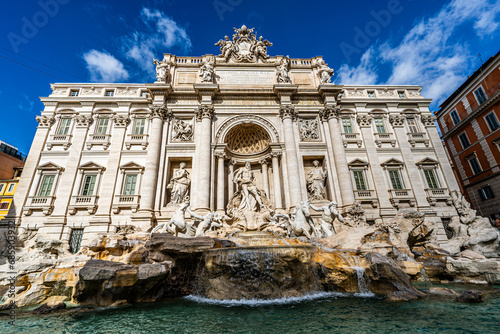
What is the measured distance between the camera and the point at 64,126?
61.2 ft

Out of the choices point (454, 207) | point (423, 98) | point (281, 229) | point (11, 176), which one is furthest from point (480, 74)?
point (11, 176)

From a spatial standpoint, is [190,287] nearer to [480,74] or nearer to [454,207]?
[454,207]

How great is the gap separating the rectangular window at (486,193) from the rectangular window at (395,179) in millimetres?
9449

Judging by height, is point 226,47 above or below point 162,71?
above

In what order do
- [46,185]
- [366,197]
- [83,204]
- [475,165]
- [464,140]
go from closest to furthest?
[83,204], [46,185], [366,197], [475,165], [464,140]

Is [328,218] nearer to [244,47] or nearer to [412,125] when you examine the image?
[412,125]

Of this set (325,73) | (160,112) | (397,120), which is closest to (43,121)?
(160,112)

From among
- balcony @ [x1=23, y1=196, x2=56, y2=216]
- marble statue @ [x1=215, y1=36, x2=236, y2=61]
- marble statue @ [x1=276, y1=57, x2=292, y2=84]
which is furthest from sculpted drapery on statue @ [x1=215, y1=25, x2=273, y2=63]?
balcony @ [x1=23, y1=196, x2=56, y2=216]

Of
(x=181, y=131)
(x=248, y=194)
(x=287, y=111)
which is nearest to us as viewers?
(x=248, y=194)

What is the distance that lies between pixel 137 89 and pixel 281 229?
1738cm

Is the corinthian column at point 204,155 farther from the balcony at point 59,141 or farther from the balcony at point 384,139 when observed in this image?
the balcony at point 384,139

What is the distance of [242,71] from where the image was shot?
20938 millimetres

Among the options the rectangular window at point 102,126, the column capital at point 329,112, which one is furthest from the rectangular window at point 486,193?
the rectangular window at point 102,126

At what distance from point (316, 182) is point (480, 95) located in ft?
60.6
